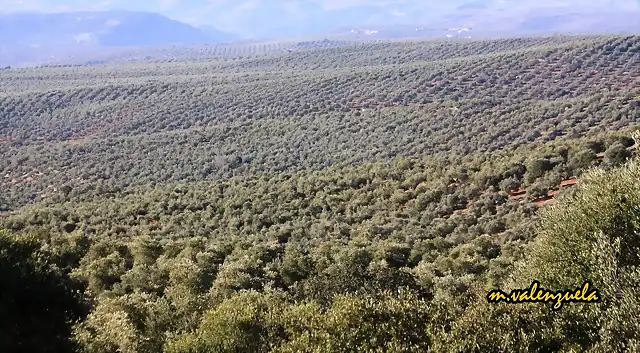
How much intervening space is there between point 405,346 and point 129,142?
181ft

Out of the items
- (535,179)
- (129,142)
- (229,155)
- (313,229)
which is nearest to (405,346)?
(313,229)

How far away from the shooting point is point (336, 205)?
29922 millimetres

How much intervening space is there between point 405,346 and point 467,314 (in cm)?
150

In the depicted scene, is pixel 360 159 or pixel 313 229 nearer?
pixel 313 229

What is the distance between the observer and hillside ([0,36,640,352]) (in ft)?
35.2

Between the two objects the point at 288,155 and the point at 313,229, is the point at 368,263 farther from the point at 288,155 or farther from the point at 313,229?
the point at 288,155

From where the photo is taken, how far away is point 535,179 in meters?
26.3

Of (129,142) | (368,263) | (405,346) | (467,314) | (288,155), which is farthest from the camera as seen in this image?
Result: (129,142)

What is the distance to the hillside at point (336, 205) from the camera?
1073 centimetres

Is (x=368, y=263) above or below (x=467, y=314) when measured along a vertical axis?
below

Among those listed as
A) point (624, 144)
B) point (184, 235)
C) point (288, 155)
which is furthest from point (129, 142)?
point (624, 144)

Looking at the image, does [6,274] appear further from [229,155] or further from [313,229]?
[229,155]

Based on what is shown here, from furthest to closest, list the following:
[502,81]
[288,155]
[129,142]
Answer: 1. [502,81]
2. [129,142]
3. [288,155]

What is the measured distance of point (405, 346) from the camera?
30.8 feet
